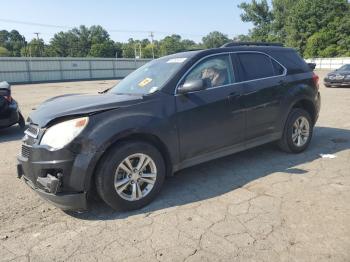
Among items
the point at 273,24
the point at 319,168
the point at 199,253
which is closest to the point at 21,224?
the point at 199,253

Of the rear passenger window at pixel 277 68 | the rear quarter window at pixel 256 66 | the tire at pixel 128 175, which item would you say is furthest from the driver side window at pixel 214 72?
the tire at pixel 128 175

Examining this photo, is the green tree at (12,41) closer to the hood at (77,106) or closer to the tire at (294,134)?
the hood at (77,106)

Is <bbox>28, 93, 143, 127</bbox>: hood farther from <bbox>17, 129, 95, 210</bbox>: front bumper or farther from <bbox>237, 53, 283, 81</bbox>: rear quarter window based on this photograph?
<bbox>237, 53, 283, 81</bbox>: rear quarter window

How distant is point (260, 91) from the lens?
5301 mm

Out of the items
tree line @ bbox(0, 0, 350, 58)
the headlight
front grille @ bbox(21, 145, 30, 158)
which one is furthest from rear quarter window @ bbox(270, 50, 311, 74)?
tree line @ bbox(0, 0, 350, 58)

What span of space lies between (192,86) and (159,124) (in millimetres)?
633

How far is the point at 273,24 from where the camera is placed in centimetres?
7369

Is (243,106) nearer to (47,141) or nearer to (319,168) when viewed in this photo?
(319,168)

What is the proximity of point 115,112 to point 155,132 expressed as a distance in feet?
1.72

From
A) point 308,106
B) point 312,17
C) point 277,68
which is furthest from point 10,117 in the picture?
point 312,17

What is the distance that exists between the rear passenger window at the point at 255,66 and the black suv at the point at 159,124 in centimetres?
2

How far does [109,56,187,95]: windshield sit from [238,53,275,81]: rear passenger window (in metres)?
1.03

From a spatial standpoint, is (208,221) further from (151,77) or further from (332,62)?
(332,62)

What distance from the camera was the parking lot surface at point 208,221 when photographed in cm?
319
